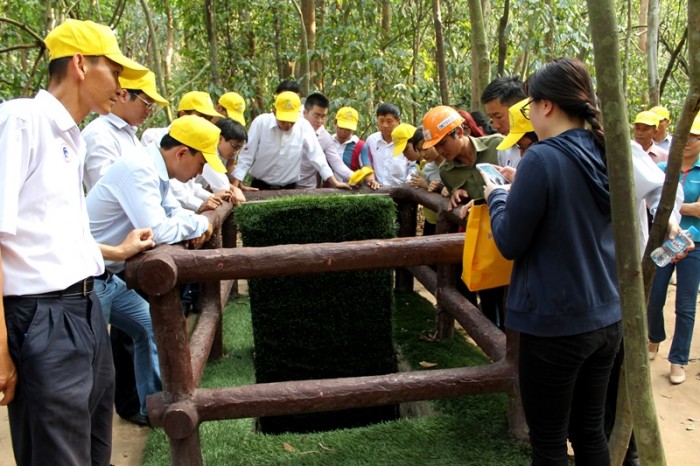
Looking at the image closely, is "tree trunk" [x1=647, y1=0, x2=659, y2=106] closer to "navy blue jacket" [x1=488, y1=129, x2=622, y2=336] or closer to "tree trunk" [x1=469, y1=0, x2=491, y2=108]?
"tree trunk" [x1=469, y1=0, x2=491, y2=108]

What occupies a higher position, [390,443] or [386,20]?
[386,20]

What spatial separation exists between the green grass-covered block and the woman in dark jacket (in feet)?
5.36

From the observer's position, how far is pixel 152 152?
3.03 meters

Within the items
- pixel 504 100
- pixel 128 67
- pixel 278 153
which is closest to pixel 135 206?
pixel 128 67

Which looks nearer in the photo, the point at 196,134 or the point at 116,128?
the point at 196,134

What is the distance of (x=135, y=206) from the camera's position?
276 cm

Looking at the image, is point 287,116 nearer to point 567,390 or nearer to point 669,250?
point 567,390

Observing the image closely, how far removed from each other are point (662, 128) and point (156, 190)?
169 inches

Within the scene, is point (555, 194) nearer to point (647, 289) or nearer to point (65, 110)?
point (647, 289)

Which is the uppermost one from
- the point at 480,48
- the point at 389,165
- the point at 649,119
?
the point at 480,48

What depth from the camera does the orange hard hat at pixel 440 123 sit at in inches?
127

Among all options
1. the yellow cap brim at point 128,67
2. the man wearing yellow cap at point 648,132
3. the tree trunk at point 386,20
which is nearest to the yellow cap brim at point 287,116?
the man wearing yellow cap at point 648,132

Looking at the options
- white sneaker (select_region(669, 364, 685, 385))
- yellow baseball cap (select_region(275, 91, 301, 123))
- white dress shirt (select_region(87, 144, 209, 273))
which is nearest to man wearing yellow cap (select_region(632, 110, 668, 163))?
white sneaker (select_region(669, 364, 685, 385))

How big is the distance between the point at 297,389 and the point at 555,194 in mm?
1374
